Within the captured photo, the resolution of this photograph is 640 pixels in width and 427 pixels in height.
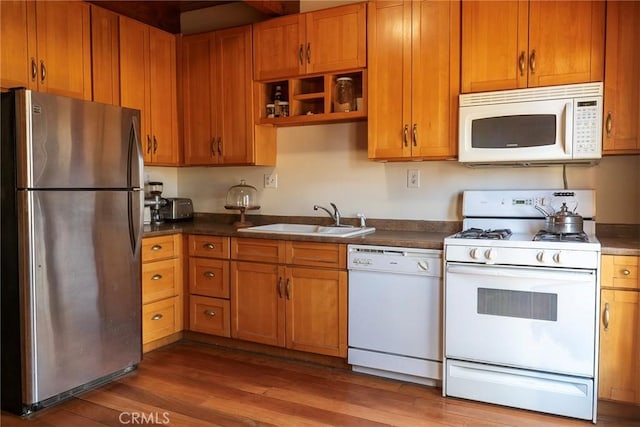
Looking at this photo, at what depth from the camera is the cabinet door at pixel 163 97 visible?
347 centimetres

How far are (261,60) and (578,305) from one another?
2.46 m

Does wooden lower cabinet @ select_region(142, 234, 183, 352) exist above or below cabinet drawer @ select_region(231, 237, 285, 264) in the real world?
below

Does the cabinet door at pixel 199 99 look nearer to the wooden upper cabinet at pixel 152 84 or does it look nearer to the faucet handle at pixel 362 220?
the wooden upper cabinet at pixel 152 84

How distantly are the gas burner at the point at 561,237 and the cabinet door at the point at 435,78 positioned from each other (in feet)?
2.19

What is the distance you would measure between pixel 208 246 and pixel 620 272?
7.94ft

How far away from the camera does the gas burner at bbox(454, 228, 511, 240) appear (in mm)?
2467

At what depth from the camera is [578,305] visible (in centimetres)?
221

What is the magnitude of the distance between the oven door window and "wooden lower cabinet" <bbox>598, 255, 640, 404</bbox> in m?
0.69

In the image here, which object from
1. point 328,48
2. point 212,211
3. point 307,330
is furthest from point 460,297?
point 212,211

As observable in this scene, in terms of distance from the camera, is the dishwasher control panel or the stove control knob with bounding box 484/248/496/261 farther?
the dishwasher control panel

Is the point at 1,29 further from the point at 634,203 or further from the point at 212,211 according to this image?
the point at 634,203

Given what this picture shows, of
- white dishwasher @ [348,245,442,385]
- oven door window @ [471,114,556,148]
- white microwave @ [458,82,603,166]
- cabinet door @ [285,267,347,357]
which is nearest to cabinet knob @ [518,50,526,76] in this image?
white microwave @ [458,82,603,166]

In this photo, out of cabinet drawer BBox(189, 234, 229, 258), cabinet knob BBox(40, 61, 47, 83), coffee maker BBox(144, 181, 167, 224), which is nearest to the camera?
cabinet knob BBox(40, 61, 47, 83)

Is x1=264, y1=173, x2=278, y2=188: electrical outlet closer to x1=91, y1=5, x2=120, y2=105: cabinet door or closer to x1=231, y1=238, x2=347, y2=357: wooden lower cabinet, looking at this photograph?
x1=231, y1=238, x2=347, y2=357: wooden lower cabinet
